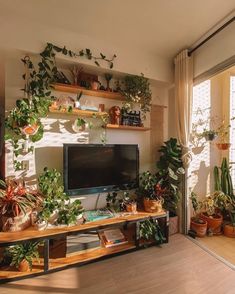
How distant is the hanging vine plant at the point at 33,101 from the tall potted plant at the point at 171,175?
153 cm

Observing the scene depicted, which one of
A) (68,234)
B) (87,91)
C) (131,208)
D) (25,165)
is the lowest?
(68,234)

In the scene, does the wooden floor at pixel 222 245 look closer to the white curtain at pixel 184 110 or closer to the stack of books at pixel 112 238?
the white curtain at pixel 184 110

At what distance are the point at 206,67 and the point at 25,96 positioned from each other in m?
2.17

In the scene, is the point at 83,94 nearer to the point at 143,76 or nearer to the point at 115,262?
the point at 143,76

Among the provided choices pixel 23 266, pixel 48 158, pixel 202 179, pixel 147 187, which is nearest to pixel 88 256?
pixel 23 266

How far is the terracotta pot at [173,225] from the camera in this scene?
2.39 m

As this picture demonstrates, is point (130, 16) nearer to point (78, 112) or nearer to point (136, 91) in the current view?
point (136, 91)

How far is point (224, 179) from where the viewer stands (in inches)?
105

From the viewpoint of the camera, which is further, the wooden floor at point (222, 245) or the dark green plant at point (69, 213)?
the wooden floor at point (222, 245)

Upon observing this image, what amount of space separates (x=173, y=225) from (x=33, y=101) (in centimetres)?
230

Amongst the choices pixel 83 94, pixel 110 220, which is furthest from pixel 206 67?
pixel 110 220

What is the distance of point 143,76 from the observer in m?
2.40

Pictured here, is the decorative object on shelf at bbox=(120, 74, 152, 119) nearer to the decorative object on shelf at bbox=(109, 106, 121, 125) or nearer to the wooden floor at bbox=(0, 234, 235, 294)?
the decorative object on shelf at bbox=(109, 106, 121, 125)

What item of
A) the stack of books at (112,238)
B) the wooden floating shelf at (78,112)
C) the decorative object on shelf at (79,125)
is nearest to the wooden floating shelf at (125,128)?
the wooden floating shelf at (78,112)
